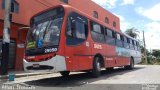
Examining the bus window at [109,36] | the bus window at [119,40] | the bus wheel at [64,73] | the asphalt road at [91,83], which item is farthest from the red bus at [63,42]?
the bus window at [119,40]

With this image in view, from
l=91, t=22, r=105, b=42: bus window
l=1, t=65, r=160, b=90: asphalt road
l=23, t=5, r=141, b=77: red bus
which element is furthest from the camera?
l=91, t=22, r=105, b=42: bus window

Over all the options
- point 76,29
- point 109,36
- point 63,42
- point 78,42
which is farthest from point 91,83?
point 109,36

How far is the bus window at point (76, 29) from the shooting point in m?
11.2

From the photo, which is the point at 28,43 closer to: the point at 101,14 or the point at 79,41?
the point at 79,41

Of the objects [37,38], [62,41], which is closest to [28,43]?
[37,38]

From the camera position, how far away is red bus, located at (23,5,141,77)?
10663mm

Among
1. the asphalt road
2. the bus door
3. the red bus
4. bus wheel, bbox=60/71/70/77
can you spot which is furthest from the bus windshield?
bus wheel, bbox=60/71/70/77

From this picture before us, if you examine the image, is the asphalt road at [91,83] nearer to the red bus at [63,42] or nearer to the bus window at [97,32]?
the red bus at [63,42]

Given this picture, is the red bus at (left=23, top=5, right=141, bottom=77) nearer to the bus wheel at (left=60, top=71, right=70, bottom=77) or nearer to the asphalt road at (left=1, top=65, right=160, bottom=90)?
the asphalt road at (left=1, top=65, right=160, bottom=90)

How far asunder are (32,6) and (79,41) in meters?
11.6

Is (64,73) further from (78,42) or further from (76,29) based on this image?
(76,29)

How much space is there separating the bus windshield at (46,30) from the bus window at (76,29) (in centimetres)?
48

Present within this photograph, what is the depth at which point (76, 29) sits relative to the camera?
11.7 m

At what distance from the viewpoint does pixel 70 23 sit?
11.2 metres
